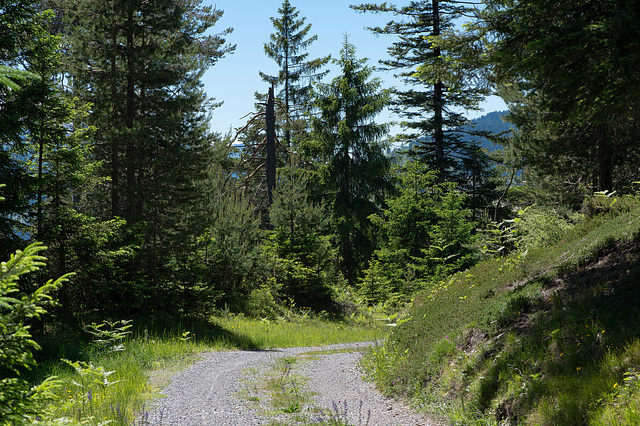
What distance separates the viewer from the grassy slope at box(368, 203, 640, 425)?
14.6ft

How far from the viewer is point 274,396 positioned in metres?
7.01

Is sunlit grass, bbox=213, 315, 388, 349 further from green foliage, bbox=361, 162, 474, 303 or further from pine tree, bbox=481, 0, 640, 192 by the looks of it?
pine tree, bbox=481, 0, 640, 192

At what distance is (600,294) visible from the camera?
5.83 meters

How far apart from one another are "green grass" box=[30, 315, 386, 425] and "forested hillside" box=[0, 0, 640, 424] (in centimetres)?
83

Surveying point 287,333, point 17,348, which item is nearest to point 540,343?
point 17,348

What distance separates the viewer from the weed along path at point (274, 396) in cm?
577

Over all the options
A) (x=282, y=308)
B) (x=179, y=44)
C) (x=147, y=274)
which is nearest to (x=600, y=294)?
(x=147, y=274)

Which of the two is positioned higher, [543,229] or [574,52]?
[574,52]

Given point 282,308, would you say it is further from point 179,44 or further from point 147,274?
point 179,44

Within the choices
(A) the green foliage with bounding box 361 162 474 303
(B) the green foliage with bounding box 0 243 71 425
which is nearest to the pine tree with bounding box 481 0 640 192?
(B) the green foliage with bounding box 0 243 71 425

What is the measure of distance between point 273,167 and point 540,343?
2086cm

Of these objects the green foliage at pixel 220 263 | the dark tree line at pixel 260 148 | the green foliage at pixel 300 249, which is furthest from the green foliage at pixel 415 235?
the green foliage at pixel 220 263

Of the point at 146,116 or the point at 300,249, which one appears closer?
the point at 146,116

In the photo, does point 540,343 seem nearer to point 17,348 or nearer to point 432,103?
point 17,348
